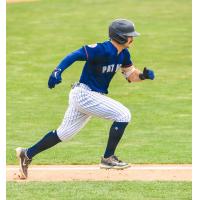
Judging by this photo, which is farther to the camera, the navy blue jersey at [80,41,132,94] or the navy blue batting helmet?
the navy blue batting helmet

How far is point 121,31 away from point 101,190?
6.25ft

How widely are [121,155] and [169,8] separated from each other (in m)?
17.1

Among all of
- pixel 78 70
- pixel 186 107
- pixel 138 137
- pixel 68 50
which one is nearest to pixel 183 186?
pixel 138 137

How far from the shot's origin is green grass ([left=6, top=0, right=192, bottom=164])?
469 inches

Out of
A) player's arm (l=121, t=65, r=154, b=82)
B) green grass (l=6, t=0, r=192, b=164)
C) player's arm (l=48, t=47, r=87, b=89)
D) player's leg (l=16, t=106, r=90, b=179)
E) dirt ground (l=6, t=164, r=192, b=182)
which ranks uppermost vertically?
player's arm (l=48, t=47, r=87, b=89)

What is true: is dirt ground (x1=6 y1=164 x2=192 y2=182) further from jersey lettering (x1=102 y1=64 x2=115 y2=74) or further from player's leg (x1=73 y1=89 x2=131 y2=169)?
jersey lettering (x1=102 y1=64 x2=115 y2=74)

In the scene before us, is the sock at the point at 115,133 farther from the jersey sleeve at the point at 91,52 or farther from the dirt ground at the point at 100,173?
the jersey sleeve at the point at 91,52

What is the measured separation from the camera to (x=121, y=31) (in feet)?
30.5

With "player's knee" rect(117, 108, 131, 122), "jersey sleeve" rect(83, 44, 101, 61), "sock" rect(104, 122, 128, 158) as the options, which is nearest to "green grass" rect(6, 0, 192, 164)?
"sock" rect(104, 122, 128, 158)

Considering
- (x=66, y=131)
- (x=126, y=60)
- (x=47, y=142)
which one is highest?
(x=126, y=60)

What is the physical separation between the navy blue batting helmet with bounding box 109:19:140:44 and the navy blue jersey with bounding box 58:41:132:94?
110 mm

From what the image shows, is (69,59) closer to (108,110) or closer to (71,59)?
(71,59)

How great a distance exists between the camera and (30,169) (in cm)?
1017

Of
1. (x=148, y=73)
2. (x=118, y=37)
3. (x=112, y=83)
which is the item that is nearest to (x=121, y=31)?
(x=118, y=37)
